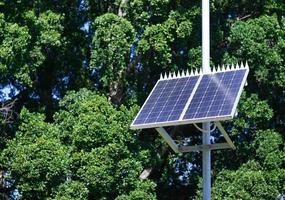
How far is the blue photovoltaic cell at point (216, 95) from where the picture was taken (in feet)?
27.0

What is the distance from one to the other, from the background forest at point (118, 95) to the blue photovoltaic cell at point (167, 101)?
2314 mm

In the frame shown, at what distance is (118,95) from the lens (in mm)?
12836

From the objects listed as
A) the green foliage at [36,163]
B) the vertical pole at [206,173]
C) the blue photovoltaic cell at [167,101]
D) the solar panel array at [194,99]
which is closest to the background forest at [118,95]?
the green foliage at [36,163]

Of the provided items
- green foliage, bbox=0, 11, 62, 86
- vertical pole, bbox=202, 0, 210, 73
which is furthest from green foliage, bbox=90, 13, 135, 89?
vertical pole, bbox=202, 0, 210, 73

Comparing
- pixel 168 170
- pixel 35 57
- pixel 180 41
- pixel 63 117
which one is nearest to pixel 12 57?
pixel 35 57

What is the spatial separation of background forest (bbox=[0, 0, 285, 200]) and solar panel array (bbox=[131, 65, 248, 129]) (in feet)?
8.13

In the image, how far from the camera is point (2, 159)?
11.7m

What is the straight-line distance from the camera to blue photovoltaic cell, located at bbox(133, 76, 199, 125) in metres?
8.62

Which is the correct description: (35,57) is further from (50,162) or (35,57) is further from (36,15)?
(50,162)

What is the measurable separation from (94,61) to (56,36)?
760 millimetres

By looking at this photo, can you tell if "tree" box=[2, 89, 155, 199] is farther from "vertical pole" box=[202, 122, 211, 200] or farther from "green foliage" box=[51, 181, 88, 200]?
"vertical pole" box=[202, 122, 211, 200]

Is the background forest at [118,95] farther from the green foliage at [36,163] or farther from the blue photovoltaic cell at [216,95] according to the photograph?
the blue photovoltaic cell at [216,95]

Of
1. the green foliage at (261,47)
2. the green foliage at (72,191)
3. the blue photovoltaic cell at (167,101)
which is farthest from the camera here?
the green foliage at (261,47)

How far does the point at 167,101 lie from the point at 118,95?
387 centimetres
